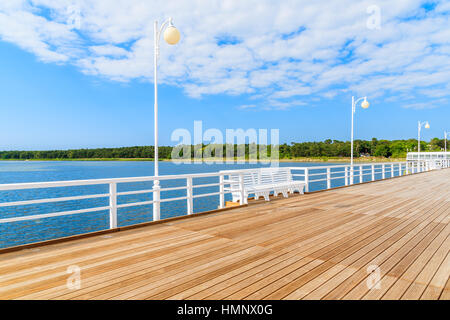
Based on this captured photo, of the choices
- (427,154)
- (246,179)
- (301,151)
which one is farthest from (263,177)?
(301,151)

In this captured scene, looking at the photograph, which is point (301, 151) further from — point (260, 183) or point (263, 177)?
point (260, 183)

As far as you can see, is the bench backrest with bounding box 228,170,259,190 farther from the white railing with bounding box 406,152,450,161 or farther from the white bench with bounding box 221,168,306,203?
the white railing with bounding box 406,152,450,161

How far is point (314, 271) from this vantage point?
258cm

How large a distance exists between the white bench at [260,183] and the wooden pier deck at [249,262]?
5.35 ft

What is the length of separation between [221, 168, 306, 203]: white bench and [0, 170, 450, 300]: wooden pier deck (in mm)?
1629

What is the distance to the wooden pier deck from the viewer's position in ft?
7.20

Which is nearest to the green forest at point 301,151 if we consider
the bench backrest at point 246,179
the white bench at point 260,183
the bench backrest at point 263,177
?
the bench backrest at point 263,177

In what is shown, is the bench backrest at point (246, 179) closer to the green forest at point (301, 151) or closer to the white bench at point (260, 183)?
the white bench at point (260, 183)

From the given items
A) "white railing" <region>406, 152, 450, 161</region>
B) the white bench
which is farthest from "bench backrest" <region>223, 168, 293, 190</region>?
"white railing" <region>406, 152, 450, 161</region>

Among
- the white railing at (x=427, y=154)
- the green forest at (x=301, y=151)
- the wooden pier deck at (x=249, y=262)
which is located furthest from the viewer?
the green forest at (x=301, y=151)

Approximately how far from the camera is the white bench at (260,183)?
251 inches

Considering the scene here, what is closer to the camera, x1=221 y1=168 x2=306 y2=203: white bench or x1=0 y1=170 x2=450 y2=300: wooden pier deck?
x1=0 y1=170 x2=450 y2=300: wooden pier deck

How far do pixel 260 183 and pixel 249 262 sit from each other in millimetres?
4806

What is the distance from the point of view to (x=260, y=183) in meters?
7.54
